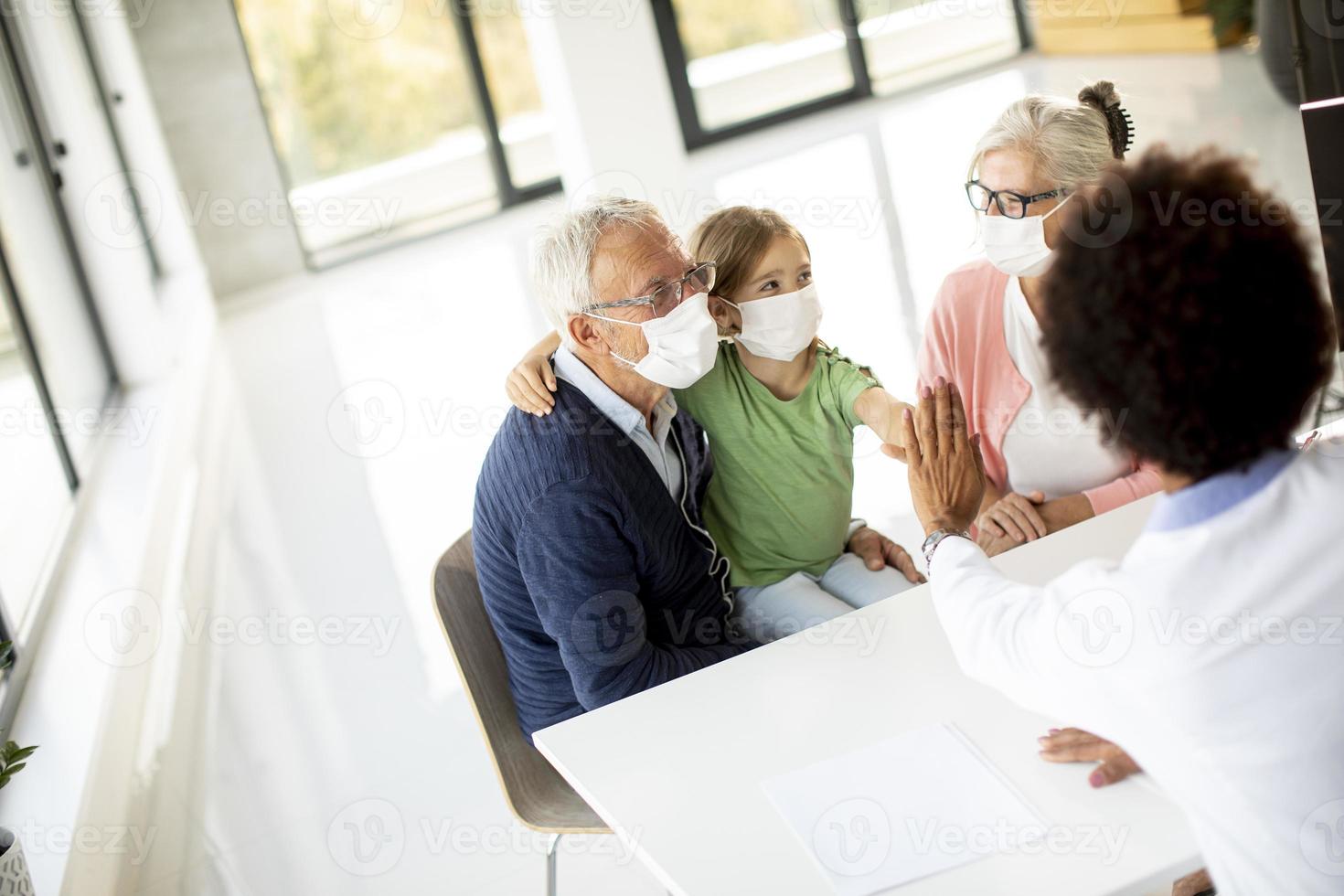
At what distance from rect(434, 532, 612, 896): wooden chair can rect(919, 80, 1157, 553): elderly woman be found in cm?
84

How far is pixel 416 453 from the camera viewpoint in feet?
17.3

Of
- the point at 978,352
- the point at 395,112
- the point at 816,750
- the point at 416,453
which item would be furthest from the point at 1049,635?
the point at 395,112

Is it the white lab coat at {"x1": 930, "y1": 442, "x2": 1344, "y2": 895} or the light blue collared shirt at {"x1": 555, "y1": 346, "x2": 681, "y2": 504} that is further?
the light blue collared shirt at {"x1": 555, "y1": 346, "x2": 681, "y2": 504}

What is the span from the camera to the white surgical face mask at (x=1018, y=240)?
1999 mm

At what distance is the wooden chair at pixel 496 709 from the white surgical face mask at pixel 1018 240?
102 centimetres

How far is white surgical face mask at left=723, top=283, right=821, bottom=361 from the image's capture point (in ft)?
6.73

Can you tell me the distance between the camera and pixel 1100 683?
3.42 feet

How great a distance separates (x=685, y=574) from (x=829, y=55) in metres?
9.55

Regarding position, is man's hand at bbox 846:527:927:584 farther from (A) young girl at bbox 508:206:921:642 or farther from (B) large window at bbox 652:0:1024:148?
(B) large window at bbox 652:0:1024:148

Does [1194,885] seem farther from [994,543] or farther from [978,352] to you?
[978,352]

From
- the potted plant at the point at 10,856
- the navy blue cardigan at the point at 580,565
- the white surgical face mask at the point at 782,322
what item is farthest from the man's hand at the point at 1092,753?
the potted plant at the point at 10,856

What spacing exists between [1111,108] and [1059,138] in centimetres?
15

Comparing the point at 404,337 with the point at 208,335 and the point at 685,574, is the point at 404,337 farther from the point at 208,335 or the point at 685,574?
the point at 685,574

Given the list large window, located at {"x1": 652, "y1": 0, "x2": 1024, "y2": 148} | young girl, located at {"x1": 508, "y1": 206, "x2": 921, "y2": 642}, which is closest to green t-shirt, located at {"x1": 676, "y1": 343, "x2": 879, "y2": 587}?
young girl, located at {"x1": 508, "y1": 206, "x2": 921, "y2": 642}
